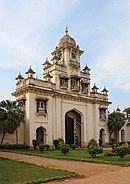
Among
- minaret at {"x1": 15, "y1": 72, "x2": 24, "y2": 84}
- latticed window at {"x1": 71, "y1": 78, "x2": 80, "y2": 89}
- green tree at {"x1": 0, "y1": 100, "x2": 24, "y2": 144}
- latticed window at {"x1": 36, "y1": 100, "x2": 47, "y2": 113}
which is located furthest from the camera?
latticed window at {"x1": 71, "y1": 78, "x2": 80, "y2": 89}

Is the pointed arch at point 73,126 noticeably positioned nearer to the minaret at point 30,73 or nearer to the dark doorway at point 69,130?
the dark doorway at point 69,130

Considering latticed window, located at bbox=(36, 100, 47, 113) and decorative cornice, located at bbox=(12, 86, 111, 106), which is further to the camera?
latticed window, located at bbox=(36, 100, 47, 113)

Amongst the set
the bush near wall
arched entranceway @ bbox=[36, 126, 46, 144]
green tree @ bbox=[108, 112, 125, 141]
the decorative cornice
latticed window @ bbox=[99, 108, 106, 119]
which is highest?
the decorative cornice

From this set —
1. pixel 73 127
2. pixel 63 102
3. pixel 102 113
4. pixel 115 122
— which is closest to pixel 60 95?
pixel 63 102

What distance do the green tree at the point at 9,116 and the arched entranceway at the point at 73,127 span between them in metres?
9.99

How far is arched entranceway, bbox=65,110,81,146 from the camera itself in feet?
130

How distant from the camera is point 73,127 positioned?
40281mm

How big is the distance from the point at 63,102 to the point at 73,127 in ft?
15.8

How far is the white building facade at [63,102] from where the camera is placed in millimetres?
34094

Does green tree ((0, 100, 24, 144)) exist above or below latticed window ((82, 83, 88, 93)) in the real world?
below

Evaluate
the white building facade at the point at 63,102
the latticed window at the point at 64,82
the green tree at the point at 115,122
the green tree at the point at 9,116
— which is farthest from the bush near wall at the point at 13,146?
the green tree at the point at 115,122

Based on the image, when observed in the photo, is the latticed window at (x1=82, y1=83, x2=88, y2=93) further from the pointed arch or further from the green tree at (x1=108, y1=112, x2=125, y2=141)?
the green tree at (x1=108, y1=112, x2=125, y2=141)

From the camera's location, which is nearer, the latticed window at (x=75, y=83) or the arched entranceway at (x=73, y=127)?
the arched entranceway at (x=73, y=127)

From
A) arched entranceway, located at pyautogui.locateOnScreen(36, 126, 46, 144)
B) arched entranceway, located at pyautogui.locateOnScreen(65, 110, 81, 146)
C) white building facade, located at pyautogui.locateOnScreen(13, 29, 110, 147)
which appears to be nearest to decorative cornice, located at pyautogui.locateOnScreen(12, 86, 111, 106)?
white building facade, located at pyautogui.locateOnScreen(13, 29, 110, 147)
